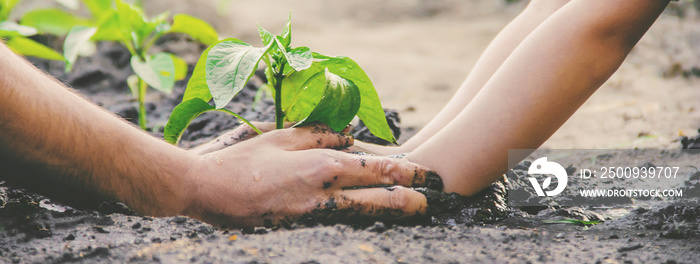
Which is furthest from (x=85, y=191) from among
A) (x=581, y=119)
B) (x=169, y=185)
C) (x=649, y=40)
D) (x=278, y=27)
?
(x=278, y=27)

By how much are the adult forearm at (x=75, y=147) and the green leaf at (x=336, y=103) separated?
29 cm

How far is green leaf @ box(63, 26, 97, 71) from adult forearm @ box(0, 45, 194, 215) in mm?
604

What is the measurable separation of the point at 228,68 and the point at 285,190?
267mm

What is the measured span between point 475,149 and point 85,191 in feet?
2.55

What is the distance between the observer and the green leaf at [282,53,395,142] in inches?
49.6

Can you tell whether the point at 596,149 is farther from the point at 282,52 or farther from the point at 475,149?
the point at 282,52

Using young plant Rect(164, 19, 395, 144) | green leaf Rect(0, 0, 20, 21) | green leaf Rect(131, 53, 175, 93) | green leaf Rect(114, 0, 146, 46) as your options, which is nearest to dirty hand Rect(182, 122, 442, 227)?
young plant Rect(164, 19, 395, 144)

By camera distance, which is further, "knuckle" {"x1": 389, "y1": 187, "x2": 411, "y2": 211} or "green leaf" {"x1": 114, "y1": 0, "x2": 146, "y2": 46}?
"green leaf" {"x1": 114, "y1": 0, "x2": 146, "y2": 46}

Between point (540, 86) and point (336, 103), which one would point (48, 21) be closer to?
point (336, 103)

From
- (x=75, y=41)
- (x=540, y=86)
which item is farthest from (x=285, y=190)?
(x=75, y=41)

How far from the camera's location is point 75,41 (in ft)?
5.71

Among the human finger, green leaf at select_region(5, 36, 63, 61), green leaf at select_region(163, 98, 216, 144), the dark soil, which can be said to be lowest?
the dark soil

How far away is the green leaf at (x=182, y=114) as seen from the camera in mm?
1207

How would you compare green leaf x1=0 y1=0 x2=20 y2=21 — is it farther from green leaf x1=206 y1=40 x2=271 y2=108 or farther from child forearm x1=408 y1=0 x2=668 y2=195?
child forearm x1=408 y1=0 x2=668 y2=195
